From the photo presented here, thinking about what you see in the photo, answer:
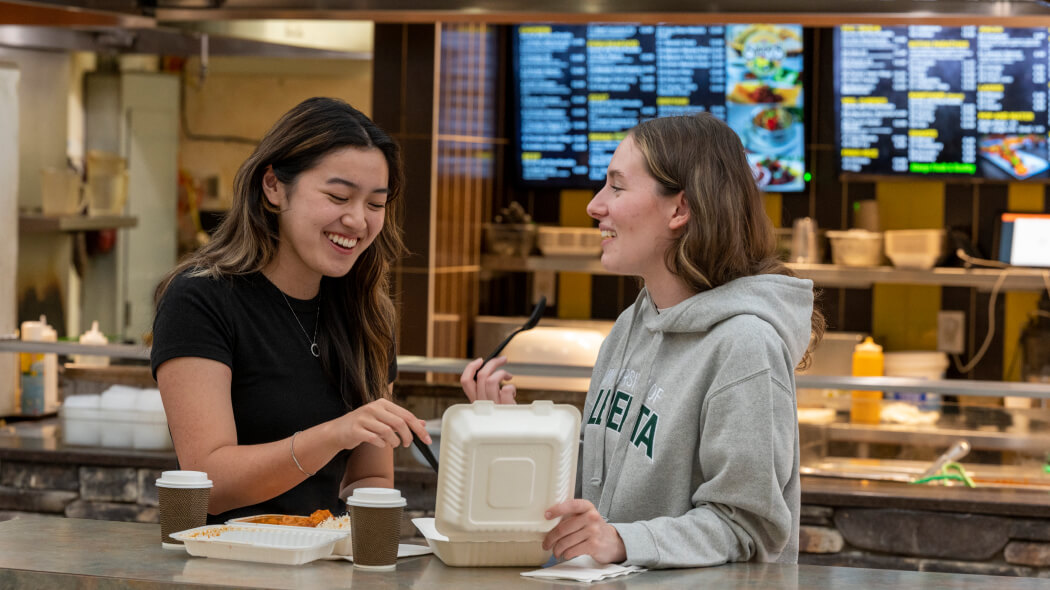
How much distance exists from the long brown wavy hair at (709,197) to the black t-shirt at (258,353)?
616 millimetres

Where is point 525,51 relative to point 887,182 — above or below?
above

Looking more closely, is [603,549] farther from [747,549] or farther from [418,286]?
[418,286]

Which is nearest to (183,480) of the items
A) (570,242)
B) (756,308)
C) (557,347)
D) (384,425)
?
(384,425)

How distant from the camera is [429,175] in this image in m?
5.02

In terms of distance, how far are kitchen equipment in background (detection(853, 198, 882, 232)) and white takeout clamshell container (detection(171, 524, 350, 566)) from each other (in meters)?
4.21

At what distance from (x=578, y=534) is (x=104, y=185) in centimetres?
380

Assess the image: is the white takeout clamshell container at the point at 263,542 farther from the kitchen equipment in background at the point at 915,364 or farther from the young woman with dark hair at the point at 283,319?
the kitchen equipment in background at the point at 915,364

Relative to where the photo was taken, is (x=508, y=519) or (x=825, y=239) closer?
(x=508, y=519)

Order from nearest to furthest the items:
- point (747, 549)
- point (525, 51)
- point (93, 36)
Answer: point (747, 549) → point (93, 36) → point (525, 51)

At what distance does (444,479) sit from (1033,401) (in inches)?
105

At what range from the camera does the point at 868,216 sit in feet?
17.6

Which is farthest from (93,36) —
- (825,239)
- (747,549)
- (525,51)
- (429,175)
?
(747,549)

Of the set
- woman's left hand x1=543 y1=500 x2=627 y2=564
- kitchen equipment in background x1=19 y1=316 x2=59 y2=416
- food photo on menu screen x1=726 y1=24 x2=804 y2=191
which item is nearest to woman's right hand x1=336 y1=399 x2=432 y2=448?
woman's left hand x1=543 y1=500 x2=627 y2=564

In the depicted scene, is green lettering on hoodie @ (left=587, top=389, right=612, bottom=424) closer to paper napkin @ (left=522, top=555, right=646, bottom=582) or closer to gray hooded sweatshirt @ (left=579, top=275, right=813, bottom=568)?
gray hooded sweatshirt @ (left=579, top=275, right=813, bottom=568)
